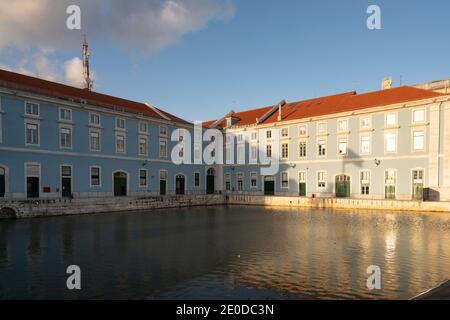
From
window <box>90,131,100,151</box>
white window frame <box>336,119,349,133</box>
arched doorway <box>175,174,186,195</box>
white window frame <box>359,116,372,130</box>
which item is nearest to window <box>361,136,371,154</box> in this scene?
white window frame <box>359,116,372,130</box>

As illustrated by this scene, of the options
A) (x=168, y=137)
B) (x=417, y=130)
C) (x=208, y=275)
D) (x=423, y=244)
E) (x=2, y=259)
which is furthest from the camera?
(x=168, y=137)

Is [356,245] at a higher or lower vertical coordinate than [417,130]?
lower

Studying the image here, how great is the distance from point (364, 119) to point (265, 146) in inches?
547

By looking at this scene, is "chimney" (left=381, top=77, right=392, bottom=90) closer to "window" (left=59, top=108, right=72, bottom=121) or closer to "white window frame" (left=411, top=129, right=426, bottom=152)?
"white window frame" (left=411, top=129, right=426, bottom=152)

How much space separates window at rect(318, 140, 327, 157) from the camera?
4194cm

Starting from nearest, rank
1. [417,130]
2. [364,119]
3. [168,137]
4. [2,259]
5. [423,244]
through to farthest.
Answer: [2,259] < [423,244] < [417,130] < [364,119] < [168,137]

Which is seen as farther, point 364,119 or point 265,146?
point 265,146

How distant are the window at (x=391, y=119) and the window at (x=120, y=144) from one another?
29672 millimetres

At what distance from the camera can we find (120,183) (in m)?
39.5

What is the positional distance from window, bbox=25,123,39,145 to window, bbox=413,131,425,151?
37.2m

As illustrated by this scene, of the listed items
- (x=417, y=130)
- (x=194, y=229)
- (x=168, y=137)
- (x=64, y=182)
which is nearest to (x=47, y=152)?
(x=64, y=182)

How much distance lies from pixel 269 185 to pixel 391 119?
693 inches

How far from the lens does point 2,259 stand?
13.1m
